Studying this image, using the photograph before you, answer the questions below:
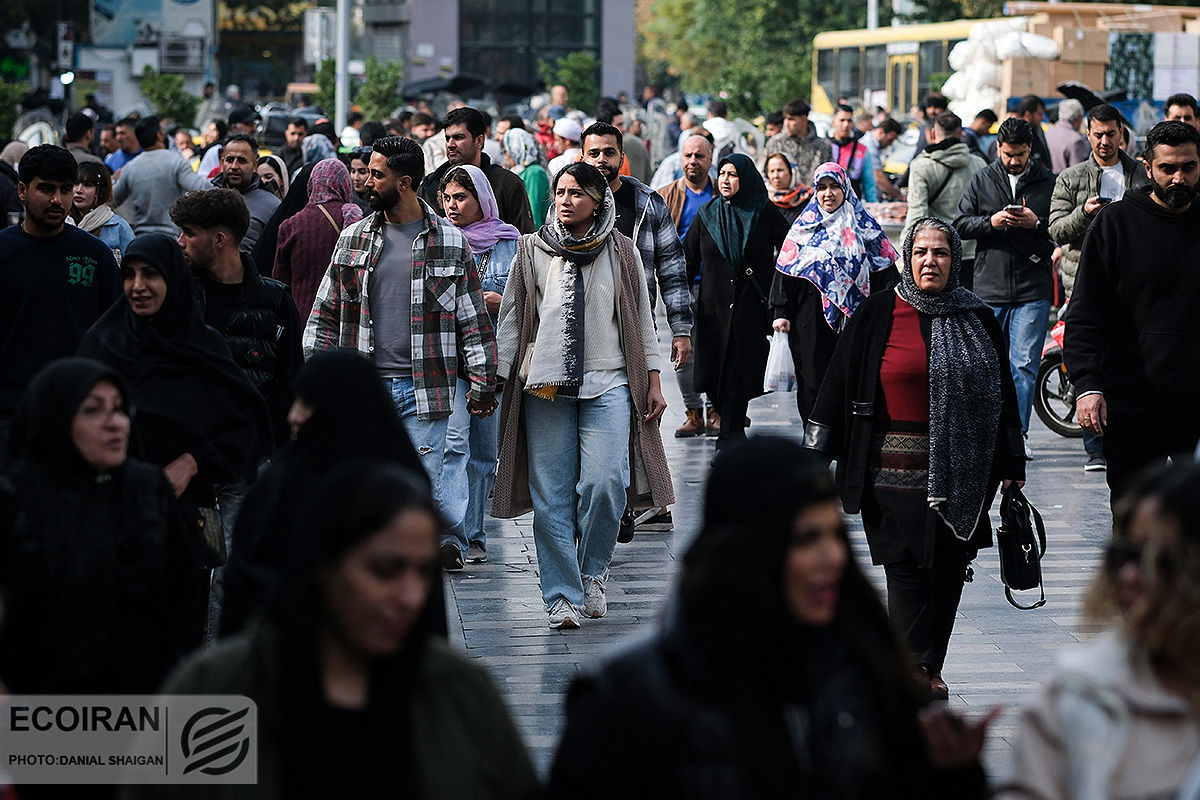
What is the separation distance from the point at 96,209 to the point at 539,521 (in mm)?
3573

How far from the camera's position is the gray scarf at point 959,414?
6.21m

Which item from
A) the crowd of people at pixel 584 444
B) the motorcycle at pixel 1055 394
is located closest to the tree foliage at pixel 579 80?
the crowd of people at pixel 584 444

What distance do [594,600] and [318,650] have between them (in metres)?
4.67

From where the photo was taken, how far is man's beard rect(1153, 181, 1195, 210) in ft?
22.6

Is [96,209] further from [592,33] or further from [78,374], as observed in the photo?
[592,33]

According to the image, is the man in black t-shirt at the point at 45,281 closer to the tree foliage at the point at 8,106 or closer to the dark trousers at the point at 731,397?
the dark trousers at the point at 731,397

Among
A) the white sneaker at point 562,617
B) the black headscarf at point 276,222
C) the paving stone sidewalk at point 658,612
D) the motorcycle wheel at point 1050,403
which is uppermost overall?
the black headscarf at point 276,222

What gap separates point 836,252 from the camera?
34.5 feet

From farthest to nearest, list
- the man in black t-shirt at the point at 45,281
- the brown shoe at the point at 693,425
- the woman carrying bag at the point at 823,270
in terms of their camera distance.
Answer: the brown shoe at the point at 693,425 → the woman carrying bag at the point at 823,270 → the man in black t-shirt at the point at 45,281

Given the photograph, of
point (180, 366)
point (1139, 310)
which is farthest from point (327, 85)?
point (180, 366)

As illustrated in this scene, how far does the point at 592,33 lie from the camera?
72.5 m

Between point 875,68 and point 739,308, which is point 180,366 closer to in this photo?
point 739,308

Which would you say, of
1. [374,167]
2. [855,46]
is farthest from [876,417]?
[855,46]

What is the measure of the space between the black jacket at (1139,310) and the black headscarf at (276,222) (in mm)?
4222
